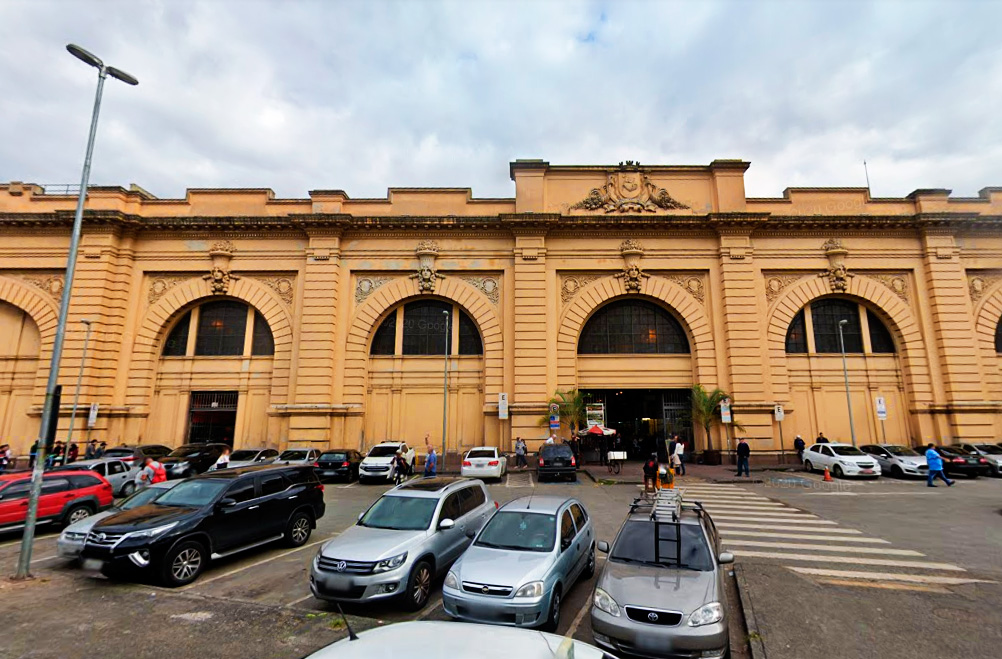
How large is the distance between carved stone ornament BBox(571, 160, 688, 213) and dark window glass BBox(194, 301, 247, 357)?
67.6 ft

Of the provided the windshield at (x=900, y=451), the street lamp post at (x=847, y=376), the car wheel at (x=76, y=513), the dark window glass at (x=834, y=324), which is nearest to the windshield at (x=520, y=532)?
the car wheel at (x=76, y=513)

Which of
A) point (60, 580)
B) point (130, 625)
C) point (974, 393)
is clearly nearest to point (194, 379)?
point (60, 580)

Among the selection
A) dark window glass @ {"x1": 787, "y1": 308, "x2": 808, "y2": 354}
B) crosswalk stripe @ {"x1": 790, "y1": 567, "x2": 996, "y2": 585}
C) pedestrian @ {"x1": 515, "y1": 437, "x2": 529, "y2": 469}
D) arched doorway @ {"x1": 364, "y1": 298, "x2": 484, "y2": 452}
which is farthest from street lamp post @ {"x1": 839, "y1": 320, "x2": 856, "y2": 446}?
crosswalk stripe @ {"x1": 790, "y1": 567, "x2": 996, "y2": 585}

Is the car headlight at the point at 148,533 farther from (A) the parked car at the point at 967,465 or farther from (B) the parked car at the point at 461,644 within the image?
(A) the parked car at the point at 967,465

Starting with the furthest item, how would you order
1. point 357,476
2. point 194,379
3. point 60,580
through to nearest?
point 194,379 → point 357,476 → point 60,580

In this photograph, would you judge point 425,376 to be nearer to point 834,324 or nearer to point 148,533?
point 148,533

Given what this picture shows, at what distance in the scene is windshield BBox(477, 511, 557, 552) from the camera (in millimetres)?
7301

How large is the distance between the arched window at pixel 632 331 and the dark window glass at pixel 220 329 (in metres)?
19.6

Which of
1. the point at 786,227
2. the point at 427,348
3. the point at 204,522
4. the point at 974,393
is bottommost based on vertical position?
the point at 204,522

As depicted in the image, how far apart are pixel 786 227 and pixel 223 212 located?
107 feet

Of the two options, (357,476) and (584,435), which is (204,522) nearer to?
(357,476)

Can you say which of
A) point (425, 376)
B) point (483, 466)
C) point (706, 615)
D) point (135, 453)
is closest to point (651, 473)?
point (483, 466)

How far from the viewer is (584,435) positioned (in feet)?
87.3

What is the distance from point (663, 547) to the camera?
6.91m
